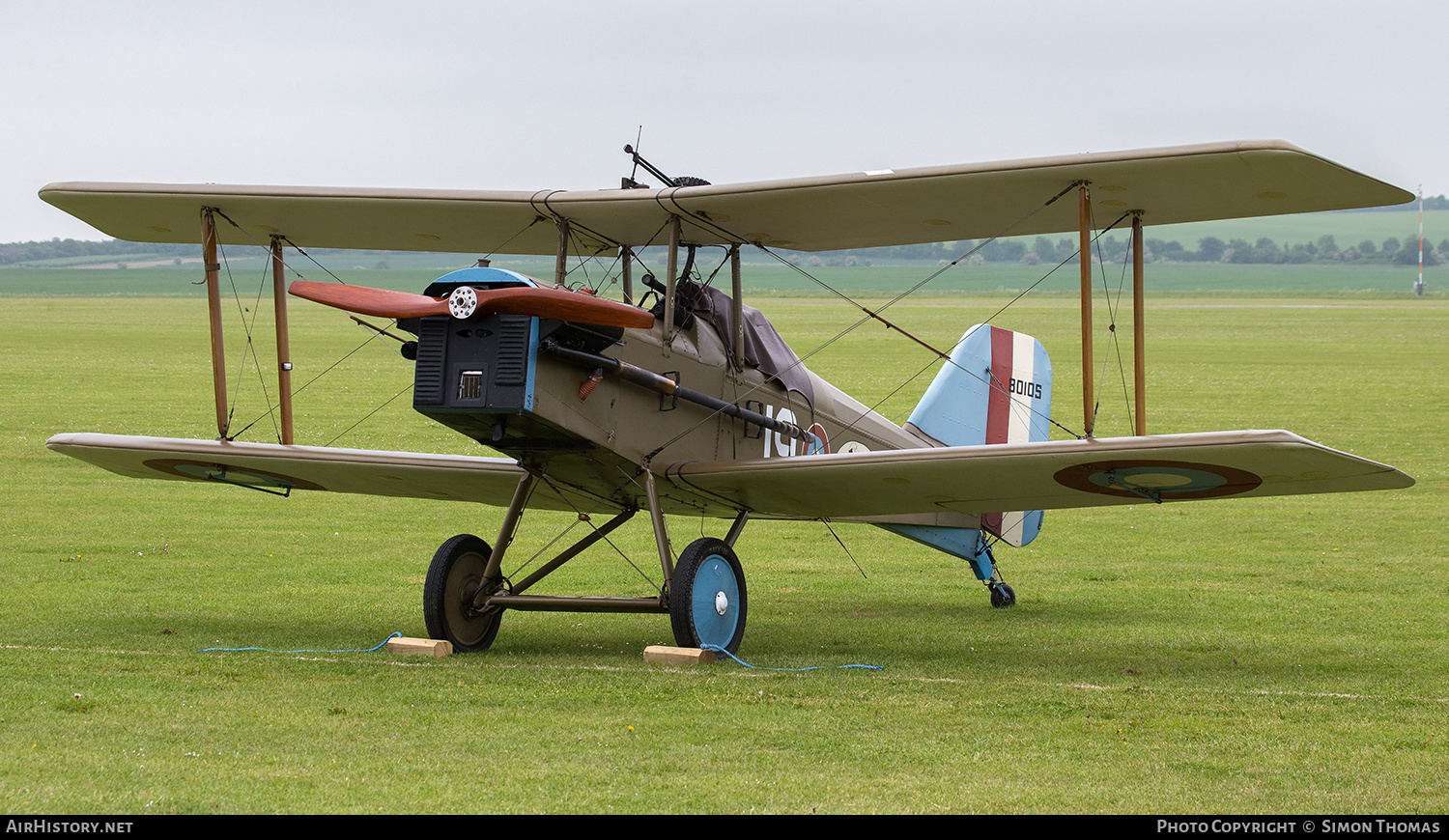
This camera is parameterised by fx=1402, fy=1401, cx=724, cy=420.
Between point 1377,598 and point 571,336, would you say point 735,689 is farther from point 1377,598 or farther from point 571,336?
point 1377,598

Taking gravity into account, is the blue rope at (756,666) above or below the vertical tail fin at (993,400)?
below

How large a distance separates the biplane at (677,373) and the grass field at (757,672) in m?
0.90

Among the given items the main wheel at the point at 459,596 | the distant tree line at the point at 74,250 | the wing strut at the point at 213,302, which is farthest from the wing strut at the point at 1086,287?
the distant tree line at the point at 74,250

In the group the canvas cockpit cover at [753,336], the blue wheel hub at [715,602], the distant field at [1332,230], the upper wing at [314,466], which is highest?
the distant field at [1332,230]

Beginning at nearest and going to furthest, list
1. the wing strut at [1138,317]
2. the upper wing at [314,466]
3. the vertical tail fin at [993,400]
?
the wing strut at [1138,317]
the upper wing at [314,466]
the vertical tail fin at [993,400]

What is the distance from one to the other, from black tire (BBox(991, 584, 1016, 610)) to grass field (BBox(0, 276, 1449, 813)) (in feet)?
0.72

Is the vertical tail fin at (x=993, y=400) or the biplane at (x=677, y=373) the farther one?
the vertical tail fin at (x=993, y=400)

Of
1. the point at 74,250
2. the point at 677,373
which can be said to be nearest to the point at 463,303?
the point at 677,373

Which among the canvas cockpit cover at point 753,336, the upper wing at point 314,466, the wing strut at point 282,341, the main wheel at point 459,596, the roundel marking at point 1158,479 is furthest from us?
the upper wing at point 314,466

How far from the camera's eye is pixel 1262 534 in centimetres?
1552

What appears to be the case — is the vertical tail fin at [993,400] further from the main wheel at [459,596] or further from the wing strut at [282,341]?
the wing strut at [282,341]

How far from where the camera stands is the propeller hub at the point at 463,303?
7289 mm
